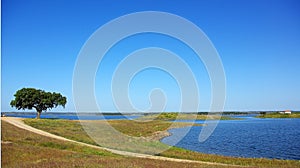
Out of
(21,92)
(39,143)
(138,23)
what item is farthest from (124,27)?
(21,92)

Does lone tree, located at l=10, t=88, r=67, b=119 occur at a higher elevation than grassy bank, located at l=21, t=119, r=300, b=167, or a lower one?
higher

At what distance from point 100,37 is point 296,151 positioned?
117ft

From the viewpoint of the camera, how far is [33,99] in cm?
9650

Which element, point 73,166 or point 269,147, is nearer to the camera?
point 73,166

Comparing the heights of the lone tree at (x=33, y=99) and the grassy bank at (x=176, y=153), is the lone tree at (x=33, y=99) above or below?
above

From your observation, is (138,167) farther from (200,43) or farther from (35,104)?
(35,104)

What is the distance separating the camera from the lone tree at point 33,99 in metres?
95.8

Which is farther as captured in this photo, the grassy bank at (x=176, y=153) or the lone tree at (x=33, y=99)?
the lone tree at (x=33, y=99)

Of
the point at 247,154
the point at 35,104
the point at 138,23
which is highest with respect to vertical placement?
the point at 138,23

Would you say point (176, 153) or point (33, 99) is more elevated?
point (33, 99)

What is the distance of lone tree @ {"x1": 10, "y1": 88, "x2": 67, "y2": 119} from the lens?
95750mm

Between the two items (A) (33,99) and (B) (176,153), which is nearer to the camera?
(B) (176,153)

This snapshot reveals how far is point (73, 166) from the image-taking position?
18.0 metres

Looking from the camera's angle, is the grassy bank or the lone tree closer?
the grassy bank
